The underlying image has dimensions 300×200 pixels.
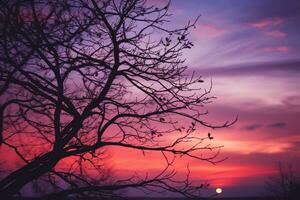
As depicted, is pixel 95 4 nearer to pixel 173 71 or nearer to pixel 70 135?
pixel 173 71

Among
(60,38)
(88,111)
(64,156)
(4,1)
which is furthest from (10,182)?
(4,1)

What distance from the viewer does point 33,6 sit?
8758 millimetres

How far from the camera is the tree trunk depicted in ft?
28.1

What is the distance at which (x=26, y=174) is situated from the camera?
8.66 meters

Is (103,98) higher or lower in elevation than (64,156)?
higher

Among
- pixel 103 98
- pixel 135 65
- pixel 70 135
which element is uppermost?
pixel 135 65

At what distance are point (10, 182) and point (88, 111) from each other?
201cm

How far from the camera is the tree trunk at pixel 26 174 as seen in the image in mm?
8570

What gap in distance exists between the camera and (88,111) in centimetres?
889

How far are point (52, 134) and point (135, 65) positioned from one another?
7.55 feet

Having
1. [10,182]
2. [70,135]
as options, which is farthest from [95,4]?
[10,182]

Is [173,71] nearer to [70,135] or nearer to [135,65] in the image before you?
[135,65]

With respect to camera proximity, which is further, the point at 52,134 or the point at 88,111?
the point at 52,134

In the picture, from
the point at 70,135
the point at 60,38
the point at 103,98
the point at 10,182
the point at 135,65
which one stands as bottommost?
the point at 10,182
